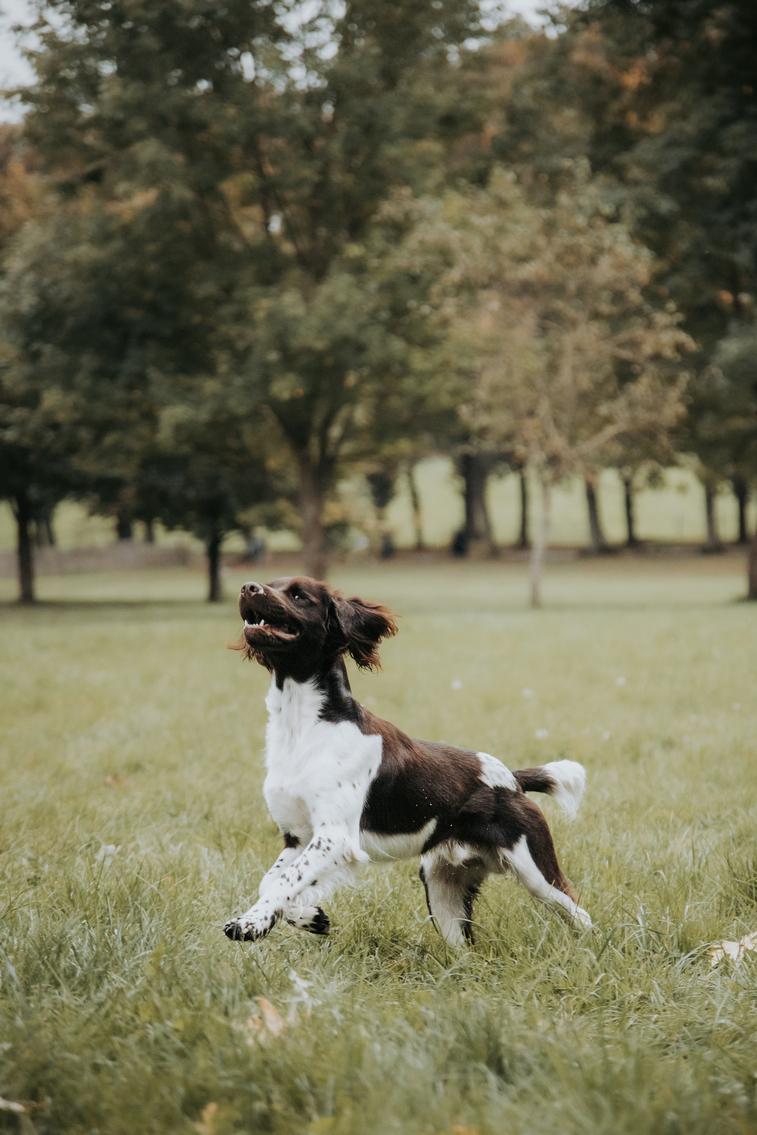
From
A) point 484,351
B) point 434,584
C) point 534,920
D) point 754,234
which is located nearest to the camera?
point 534,920

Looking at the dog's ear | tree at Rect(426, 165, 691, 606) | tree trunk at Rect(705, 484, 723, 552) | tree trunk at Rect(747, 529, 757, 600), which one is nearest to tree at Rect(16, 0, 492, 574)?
tree at Rect(426, 165, 691, 606)

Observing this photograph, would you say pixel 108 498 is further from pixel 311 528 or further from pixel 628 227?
pixel 628 227

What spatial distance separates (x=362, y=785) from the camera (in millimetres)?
3270

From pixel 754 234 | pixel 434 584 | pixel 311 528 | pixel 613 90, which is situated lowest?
pixel 434 584

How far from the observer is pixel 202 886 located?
388cm

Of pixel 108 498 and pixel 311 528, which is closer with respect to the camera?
pixel 311 528

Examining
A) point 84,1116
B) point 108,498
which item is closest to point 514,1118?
point 84,1116

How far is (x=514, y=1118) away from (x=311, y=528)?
68.2 ft

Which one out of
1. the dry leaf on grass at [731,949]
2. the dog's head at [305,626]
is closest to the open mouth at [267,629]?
the dog's head at [305,626]

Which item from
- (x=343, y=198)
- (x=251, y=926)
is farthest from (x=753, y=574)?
(x=251, y=926)

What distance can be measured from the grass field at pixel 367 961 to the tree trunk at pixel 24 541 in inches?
700

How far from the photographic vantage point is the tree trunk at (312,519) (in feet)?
74.2

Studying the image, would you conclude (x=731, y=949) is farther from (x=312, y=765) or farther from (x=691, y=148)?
(x=691, y=148)

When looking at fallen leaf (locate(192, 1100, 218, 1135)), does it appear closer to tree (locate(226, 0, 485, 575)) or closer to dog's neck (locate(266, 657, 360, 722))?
dog's neck (locate(266, 657, 360, 722))
